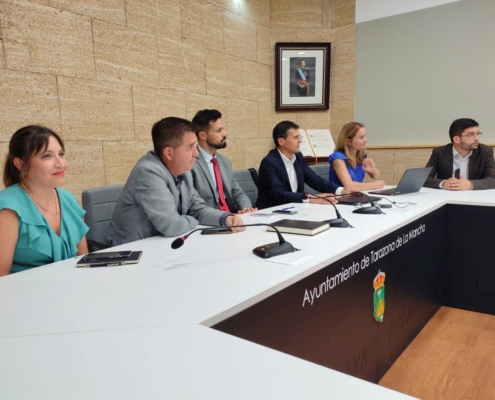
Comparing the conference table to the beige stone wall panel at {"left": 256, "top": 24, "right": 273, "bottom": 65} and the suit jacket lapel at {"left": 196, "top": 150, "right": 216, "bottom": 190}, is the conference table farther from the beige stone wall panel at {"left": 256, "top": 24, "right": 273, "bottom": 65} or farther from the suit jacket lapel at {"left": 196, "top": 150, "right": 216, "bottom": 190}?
the beige stone wall panel at {"left": 256, "top": 24, "right": 273, "bottom": 65}

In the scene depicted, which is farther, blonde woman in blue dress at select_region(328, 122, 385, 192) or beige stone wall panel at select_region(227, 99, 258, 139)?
beige stone wall panel at select_region(227, 99, 258, 139)

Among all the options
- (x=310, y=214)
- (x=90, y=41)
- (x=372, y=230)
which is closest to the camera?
(x=372, y=230)

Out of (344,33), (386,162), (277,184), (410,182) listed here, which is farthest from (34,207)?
(344,33)

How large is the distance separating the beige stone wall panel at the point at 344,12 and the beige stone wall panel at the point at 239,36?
105cm

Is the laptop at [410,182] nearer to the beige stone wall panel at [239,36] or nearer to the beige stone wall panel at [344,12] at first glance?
the beige stone wall panel at [239,36]

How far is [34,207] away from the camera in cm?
140

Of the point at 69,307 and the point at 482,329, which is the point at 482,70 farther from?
the point at 69,307

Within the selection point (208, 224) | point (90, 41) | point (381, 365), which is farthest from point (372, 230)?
point (90, 41)

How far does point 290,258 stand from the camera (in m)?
1.27

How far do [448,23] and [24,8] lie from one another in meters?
4.07

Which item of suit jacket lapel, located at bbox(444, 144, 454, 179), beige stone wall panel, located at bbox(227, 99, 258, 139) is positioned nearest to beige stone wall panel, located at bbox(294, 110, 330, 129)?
beige stone wall panel, located at bbox(227, 99, 258, 139)

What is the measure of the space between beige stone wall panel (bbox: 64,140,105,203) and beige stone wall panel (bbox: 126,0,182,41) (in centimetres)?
106

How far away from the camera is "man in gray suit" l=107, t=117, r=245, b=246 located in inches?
65.2

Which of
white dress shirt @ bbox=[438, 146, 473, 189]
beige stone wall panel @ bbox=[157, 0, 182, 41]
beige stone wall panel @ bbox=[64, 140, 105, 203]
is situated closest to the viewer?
beige stone wall panel @ bbox=[64, 140, 105, 203]
